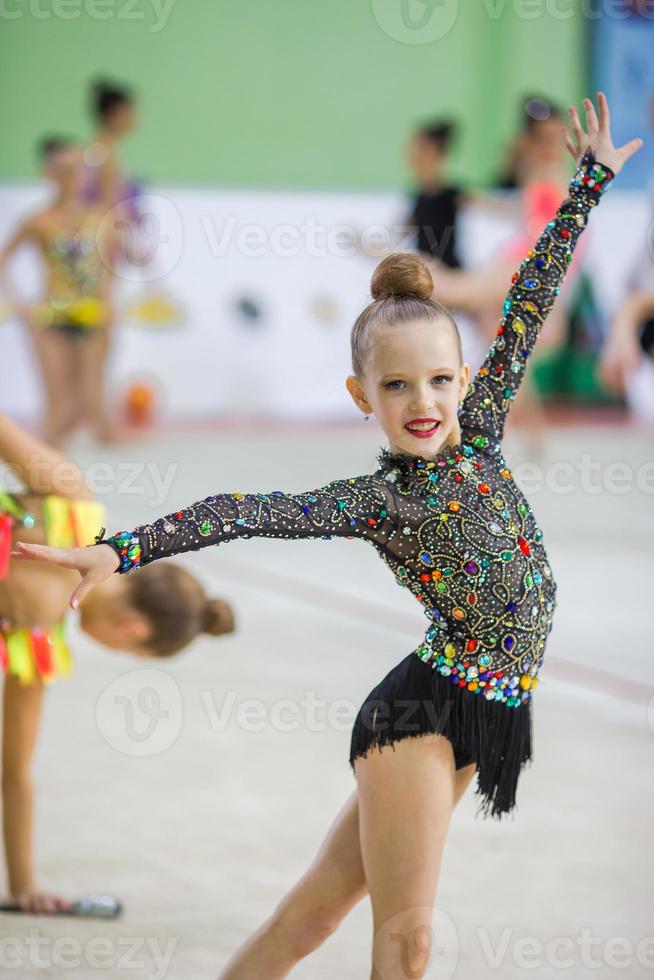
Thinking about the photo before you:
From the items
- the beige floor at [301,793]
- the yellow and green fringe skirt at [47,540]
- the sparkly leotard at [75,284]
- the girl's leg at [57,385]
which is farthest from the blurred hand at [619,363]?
the sparkly leotard at [75,284]

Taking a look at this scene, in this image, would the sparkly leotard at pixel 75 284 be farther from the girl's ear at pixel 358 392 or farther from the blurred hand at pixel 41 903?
the girl's ear at pixel 358 392

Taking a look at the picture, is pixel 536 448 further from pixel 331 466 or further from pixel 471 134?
pixel 471 134

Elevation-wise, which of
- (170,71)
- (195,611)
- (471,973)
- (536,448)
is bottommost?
(471,973)

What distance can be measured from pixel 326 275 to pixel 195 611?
6.40 m

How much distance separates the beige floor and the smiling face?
922 millimetres

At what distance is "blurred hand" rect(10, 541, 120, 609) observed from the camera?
51.4 inches

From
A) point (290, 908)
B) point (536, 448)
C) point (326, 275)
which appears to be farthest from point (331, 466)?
point (290, 908)

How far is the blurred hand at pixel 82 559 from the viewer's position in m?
1.31

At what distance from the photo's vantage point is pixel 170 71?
31.2ft

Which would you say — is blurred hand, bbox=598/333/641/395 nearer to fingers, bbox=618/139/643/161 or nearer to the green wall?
fingers, bbox=618/139/643/161

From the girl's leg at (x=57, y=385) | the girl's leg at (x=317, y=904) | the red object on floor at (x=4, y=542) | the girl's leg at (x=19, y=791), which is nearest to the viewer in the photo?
the girl's leg at (x=317, y=904)

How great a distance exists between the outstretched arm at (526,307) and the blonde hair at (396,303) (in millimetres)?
144

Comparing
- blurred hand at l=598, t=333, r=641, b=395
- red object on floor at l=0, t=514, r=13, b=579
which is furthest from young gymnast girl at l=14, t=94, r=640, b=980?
blurred hand at l=598, t=333, r=641, b=395

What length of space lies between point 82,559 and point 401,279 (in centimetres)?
53
